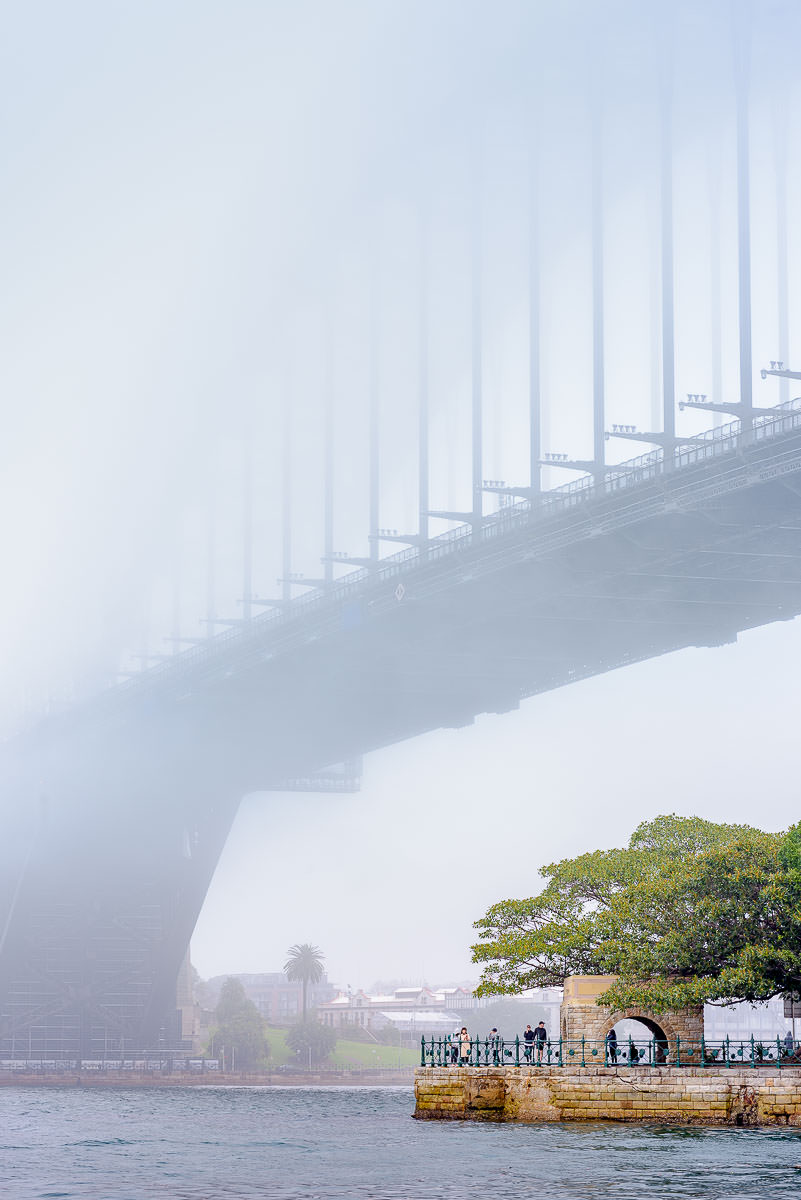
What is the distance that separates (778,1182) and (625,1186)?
7.02 ft

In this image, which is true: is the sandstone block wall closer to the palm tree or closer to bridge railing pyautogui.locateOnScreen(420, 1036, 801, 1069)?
bridge railing pyautogui.locateOnScreen(420, 1036, 801, 1069)

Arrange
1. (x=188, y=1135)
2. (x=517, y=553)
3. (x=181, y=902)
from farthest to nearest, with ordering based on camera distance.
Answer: (x=181, y=902)
(x=517, y=553)
(x=188, y=1135)

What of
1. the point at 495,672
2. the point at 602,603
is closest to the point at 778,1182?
the point at 602,603

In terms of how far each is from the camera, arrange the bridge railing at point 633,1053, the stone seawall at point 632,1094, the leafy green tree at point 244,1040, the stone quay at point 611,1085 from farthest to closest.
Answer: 1. the leafy green tree at point 244,1040
2. the bridge railing at point 633,1053
3. the stone quay at point 611,1085
4. the stone seawall at point 632,1094

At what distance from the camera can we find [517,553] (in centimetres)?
5884

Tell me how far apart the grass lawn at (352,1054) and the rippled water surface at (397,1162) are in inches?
3559

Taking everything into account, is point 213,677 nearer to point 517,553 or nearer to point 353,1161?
point 517,553

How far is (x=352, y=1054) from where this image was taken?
15912 centimetres

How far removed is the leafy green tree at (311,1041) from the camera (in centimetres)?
13800

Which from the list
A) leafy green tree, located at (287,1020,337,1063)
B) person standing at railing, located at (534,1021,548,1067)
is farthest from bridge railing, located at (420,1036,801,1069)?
leafy green tree, located at (287,1020,337,1063)

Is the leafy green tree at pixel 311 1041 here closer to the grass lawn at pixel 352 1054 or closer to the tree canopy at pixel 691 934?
the grass lawn at pixel 352 1054

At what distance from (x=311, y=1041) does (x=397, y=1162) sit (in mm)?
106437

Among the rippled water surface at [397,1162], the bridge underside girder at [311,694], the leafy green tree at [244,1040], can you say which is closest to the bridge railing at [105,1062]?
the bridge underside girder at [311,694]

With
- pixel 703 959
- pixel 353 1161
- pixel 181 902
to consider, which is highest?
pixel 181 902
